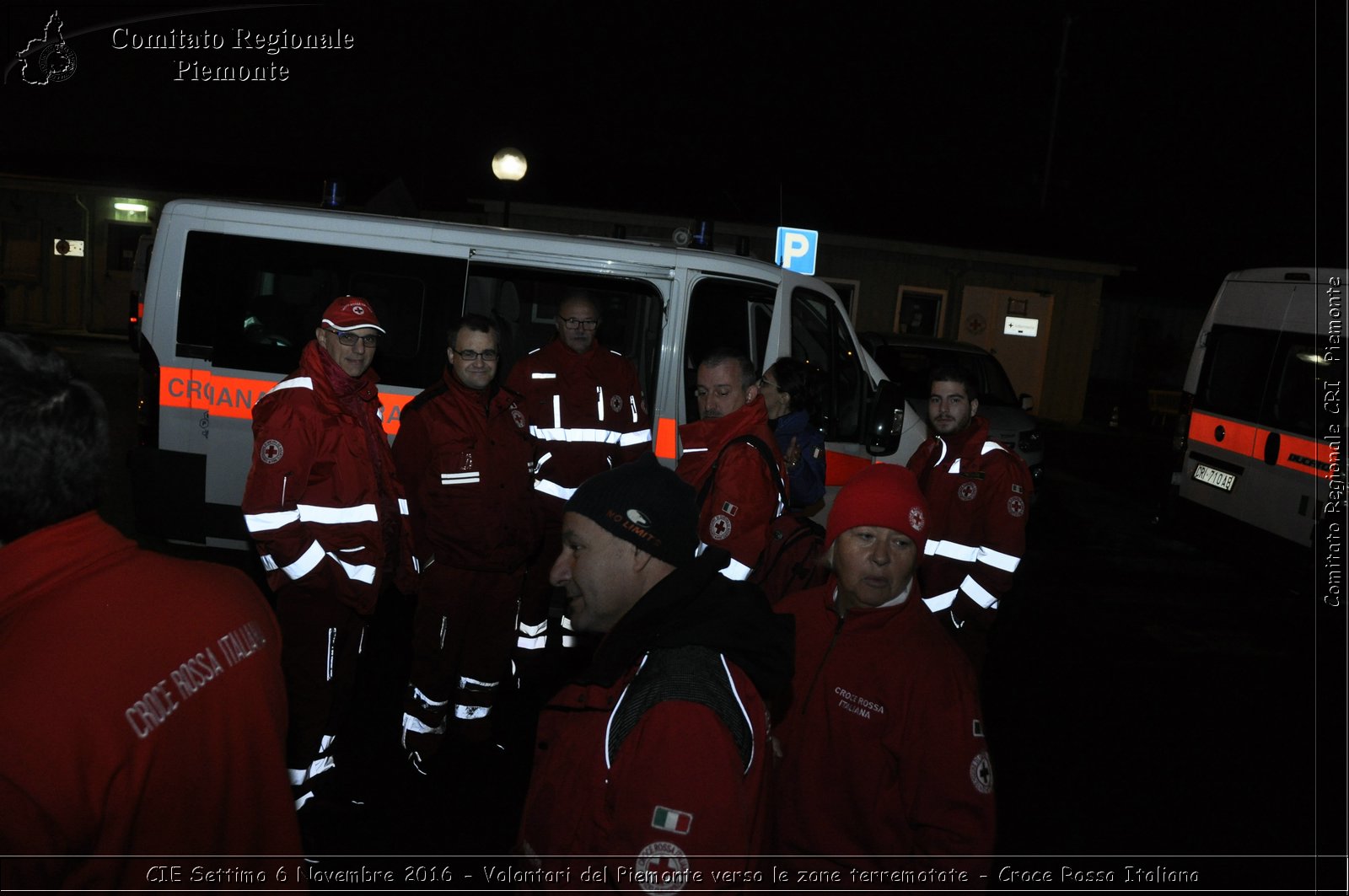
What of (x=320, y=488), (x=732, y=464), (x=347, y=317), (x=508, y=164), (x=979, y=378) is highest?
(x=508, y=164)

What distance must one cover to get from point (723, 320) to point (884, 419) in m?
1.32

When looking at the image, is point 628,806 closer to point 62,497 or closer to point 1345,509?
point 62,497

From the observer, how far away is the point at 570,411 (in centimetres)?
550

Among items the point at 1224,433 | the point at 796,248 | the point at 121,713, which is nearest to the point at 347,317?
the point at 121,713

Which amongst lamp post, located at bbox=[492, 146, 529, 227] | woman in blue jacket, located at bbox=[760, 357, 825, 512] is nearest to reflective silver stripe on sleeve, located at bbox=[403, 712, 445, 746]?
woman in blue jacket, located at bbox=[760, 357, 825, 512]

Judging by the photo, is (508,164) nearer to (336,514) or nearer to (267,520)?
(336,514)

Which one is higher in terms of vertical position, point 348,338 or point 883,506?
point 348,338

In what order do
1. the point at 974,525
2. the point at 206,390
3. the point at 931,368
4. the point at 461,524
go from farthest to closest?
the point at 931,368 → the point at 206,390 → the point at 461,524 → the point at 974,525

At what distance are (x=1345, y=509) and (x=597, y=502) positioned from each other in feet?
24.1

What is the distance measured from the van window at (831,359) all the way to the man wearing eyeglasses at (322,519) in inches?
136

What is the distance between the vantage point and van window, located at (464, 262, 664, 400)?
6184 millimetres

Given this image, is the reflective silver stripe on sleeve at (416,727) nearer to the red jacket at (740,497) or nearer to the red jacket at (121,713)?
the red jacket at (740,497)

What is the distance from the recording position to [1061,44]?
33844 mm

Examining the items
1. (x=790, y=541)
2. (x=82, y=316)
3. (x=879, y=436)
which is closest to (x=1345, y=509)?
(x=879, y=436)
